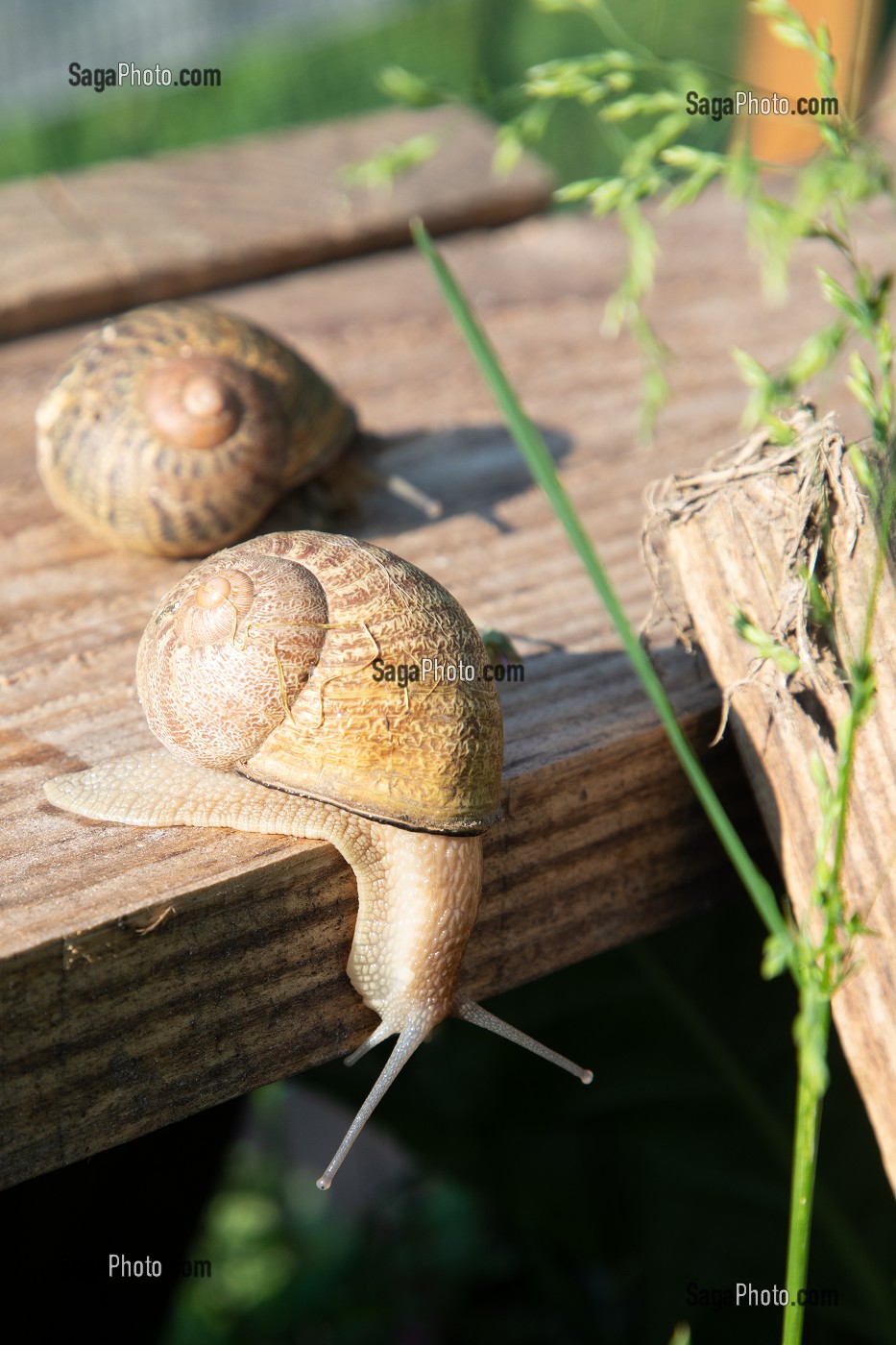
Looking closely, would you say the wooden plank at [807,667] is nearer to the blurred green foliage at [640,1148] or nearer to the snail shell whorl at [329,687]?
the snail shell whorl at [329,687]

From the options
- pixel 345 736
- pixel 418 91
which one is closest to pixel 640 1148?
pixel 345 736

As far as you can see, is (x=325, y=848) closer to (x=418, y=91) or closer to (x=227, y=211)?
(x=418, y=91)

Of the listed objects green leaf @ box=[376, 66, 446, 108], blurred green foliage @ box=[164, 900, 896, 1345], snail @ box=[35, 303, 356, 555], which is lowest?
blurred green foliage @ box=[164, 900, 896, 1345]

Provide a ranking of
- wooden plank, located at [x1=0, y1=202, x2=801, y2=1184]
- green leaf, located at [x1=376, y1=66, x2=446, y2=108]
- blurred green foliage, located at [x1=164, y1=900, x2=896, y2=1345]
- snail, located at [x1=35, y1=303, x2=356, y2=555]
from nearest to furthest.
Result: wooden plank, located at [x1=0, y1=202, x2=801, y2=1184], green leaf, located at [x1=376, y1=66, x2=446, y2=108], snail, located at [x1=35, y1=303, x2=356, y2=555], blurred green foliage, located at [x1=164, y1=900, x2=896, y2=1345]

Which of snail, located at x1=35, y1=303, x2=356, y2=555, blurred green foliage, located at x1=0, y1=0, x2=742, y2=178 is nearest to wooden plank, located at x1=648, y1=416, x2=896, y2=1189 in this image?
snail, located at x1=35, y1=303, x2=356, y2=555

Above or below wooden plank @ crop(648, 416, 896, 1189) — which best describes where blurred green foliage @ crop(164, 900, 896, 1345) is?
below

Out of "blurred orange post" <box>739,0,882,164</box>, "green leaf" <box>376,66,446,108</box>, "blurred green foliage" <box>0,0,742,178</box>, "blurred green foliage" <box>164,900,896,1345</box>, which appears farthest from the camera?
"blurred orange post" <box>739,0,882,164</box>

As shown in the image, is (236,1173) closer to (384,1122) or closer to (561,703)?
(384,1122)

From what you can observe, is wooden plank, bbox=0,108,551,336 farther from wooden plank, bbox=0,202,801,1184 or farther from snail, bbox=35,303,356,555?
snail, bbox=35,303,356,555
